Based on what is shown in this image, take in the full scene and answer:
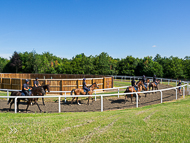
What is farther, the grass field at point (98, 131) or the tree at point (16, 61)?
the tree at point (16, 61)

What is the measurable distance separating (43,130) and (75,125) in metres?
0.99

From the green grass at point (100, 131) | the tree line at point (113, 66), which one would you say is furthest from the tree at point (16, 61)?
the green grass at point (100, 131)

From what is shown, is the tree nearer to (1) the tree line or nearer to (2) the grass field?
(1) the tree line

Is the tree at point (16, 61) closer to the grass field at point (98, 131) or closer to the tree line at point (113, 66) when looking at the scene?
the tree line at point (113, 66)

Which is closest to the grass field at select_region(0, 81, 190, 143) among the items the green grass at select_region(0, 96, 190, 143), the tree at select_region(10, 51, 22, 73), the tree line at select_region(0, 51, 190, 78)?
the green grass at select_region(0, 96, 190, 143)

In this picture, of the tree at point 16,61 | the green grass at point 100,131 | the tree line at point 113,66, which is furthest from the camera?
the tree at point 16,61

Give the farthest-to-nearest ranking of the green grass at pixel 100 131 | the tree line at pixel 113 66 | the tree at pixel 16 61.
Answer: the tree at pixel 16 61 < the tree line at pixel 113 66 < the green grass at pixel 100 131

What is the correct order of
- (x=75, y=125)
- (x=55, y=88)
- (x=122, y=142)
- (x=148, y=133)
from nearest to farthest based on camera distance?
(x=122, y=142)
(x=148, y=133)
(x=75, y=125)
(x=55, y=88)

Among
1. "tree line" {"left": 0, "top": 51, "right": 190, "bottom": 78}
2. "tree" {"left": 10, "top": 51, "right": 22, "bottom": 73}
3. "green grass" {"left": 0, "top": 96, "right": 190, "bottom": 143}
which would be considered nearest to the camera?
"green grass" {"left": 0, "top": 96, "right": 190, "bottom": 143}

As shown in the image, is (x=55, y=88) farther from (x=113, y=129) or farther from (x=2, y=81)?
(x=113, y=129)

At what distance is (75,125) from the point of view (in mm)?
5000

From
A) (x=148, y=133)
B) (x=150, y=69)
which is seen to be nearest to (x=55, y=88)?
(x=148, y=133)

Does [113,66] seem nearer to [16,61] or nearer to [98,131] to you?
[16,61]

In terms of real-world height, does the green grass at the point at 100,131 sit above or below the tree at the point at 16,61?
below
